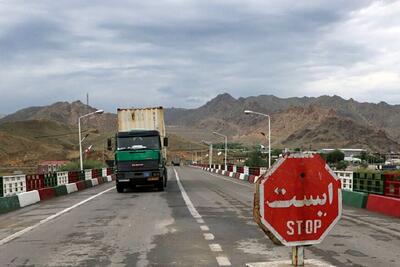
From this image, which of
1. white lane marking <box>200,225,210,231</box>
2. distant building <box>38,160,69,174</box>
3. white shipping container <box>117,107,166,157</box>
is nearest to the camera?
white lane marking <box>200,225,210,231</box>

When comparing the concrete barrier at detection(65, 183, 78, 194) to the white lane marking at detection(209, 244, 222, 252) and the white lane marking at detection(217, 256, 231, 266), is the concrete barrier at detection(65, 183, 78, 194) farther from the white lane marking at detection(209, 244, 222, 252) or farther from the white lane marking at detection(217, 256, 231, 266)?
the white lane marking at detection(217, 256, 231, 266)

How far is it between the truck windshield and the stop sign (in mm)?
20803

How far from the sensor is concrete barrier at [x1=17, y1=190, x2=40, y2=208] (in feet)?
68.6

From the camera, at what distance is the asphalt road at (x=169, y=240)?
8914 millimetres

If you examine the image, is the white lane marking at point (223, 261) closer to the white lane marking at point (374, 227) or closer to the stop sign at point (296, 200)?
the stop sign at point (296, 200)

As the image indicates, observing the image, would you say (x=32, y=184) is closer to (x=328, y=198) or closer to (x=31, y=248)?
(x=31, y=248)

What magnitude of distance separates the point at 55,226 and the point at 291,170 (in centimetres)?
851

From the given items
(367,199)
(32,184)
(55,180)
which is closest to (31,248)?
(367,199)

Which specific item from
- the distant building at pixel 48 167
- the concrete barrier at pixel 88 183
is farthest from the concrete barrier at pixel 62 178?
the distant building at pixel 48 167

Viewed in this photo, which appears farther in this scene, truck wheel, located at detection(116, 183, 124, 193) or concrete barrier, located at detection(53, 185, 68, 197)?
truck wheel, located at detection(116, 183, 124, 193)

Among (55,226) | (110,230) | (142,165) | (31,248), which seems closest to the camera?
(31,248)

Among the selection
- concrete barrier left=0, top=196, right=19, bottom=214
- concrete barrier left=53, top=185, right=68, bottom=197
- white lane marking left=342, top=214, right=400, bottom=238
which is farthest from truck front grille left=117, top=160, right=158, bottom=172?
white lane marking left=342, top=214, right=400, bottom=238

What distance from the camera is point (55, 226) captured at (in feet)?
44.9

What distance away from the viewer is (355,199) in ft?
64.8
